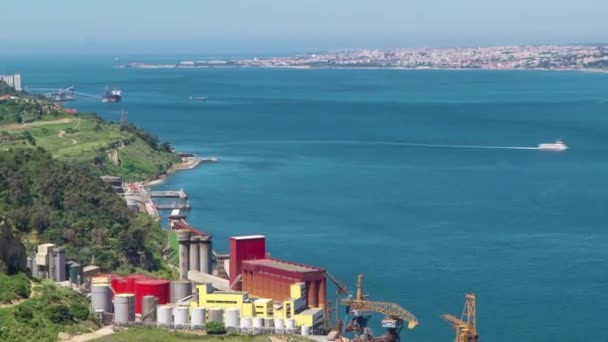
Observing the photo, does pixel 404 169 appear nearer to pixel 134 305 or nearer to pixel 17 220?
pixel 17 220

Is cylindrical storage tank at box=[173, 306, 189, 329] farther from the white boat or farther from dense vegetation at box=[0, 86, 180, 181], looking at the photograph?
the white boat

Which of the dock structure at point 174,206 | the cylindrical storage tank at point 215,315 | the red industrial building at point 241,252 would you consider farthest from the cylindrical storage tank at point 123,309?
the dock structure at point 174,206

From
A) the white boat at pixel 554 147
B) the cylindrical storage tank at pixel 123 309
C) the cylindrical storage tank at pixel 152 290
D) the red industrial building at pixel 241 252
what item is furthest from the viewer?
the white boat at pixel 554 147

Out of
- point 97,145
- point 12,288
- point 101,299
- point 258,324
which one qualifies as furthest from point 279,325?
point 97,145

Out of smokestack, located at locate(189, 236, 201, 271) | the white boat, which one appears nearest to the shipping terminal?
smokestack, located at locate(189, 236, 201, 271)

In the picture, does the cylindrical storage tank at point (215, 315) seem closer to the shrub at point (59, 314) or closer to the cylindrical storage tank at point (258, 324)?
the cylindrical storage tank at point (258, 324)

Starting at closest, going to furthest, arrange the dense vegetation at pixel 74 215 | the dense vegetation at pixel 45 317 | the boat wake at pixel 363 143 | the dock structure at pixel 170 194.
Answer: the dense vegetation at pixel 45 317, the dense vegetation at pixel 74 215, the dock structure at pixel 170 194, the boat wake at pixel 363 143
